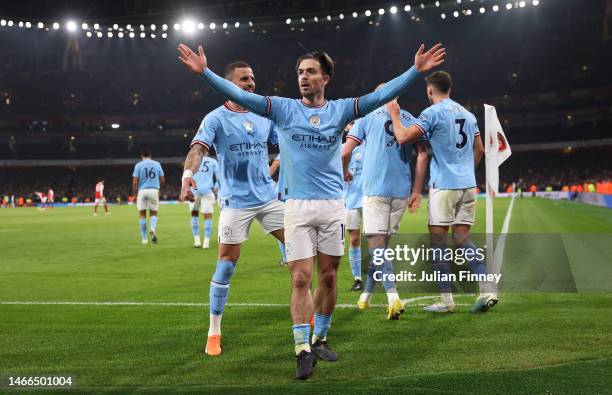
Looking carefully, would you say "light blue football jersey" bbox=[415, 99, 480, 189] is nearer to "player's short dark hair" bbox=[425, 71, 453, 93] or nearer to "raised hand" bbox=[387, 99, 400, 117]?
"player's short dark hair" bbox=[425, 71, 453, 93]

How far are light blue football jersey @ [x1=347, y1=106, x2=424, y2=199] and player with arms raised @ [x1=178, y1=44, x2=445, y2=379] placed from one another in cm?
188

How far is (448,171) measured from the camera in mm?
6516

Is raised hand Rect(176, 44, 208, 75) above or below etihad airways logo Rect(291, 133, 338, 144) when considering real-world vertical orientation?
above

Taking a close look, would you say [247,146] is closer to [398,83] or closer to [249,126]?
[249,126]

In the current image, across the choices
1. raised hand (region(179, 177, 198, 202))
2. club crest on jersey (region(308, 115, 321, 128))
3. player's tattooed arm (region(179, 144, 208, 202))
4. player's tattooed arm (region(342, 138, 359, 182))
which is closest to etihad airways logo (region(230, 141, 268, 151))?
player's tattooed arm (region(179, 144, 208, 202))

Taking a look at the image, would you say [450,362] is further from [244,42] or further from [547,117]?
[547,117]

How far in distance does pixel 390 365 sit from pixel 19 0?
42041 millimetres

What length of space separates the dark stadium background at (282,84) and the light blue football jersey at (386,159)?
4960 centimetres

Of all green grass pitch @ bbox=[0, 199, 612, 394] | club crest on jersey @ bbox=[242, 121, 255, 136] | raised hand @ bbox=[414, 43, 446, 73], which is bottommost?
green grass pitch @ bbox=[0, 199, 612, 394]

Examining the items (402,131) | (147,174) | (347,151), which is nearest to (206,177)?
(147,174)

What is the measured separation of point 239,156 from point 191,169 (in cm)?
64

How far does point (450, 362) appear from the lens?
4.61m

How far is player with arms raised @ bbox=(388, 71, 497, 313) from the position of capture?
6.45 metres

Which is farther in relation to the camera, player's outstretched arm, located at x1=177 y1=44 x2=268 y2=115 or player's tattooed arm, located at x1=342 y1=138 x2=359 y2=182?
player's tattooed arm, located at x1=342 y1=138 x2=359 y2=182
